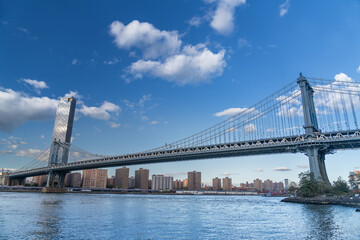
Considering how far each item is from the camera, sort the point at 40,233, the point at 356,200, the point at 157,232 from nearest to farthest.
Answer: the point at 40,233
the point at 157,232
the point at 356,200

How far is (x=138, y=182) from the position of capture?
6368 inches

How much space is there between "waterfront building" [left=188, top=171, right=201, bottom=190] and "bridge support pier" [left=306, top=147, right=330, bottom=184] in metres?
141

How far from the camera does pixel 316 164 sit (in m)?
45.3

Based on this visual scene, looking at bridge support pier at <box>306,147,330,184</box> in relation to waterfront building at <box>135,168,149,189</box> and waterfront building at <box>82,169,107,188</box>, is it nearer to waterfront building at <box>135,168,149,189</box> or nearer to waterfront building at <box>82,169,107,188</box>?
waterfront building at <box>82,169,107,188</box>

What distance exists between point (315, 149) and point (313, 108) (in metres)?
9.57

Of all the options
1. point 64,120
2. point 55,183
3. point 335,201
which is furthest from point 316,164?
point 64,120

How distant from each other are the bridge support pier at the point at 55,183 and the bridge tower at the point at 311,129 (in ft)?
250

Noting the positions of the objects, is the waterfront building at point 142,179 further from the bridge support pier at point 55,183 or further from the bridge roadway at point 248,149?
the bridge roadway at point 248,149

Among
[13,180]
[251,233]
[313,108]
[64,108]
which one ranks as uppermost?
Answer: [64,108]

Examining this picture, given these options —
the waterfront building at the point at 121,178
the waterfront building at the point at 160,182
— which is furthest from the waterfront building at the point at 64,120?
the waterfront building at the point at 160,182

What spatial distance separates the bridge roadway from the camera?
45031mm

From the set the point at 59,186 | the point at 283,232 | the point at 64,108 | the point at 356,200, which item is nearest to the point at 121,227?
the point at 283,232

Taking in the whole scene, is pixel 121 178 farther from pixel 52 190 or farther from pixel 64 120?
pixel 52 190

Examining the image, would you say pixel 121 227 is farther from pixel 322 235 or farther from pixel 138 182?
pixel 138 182
